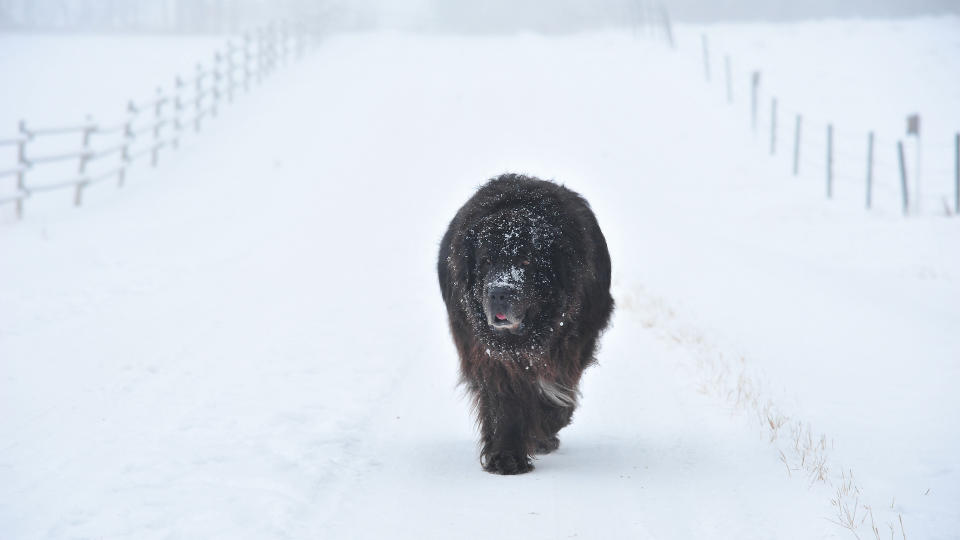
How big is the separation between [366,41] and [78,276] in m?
36.3

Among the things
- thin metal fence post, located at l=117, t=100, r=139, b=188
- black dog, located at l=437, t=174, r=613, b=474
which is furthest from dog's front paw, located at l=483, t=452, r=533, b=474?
thin metal fence post, located at l=117, t=100, r=139, b=188

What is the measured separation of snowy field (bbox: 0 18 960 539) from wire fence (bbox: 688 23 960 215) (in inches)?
46.6

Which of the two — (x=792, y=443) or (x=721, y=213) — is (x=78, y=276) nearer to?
(x=792, y=443)

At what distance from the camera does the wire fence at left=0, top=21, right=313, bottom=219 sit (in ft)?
45.8

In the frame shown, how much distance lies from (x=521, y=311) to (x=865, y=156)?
2043cm

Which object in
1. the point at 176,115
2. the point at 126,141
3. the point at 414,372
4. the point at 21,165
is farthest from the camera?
the point at 176,115

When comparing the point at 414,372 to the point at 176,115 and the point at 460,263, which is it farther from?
the point at 176,115

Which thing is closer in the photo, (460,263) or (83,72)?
(460,263)

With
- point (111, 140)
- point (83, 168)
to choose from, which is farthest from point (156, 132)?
point (111, 140)

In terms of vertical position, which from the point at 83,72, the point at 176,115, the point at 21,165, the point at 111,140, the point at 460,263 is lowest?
the point at 111,140

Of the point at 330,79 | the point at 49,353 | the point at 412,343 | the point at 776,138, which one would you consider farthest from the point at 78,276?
the point at 330,79

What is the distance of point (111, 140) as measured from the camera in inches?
955

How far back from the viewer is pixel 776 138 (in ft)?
75.3

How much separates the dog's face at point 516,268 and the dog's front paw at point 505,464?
0.69 meters
